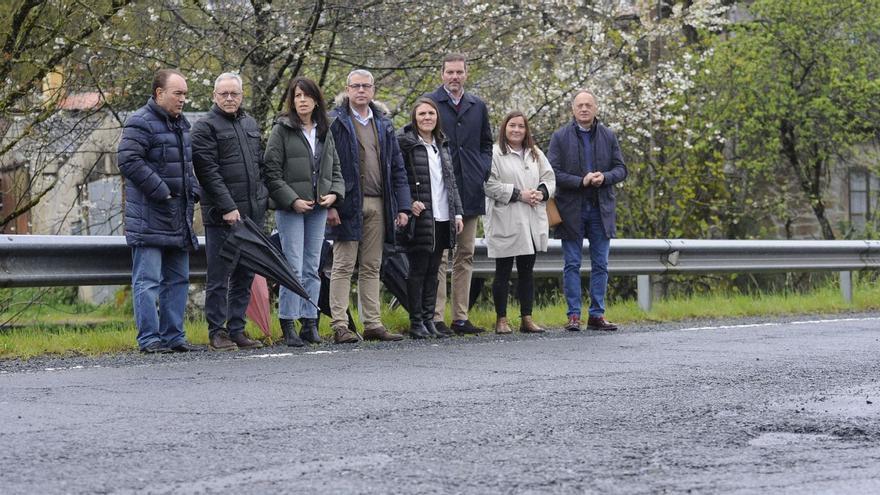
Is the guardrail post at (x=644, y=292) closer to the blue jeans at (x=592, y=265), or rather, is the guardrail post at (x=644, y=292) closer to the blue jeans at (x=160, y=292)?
the blue jeans at (x=592, y=265)

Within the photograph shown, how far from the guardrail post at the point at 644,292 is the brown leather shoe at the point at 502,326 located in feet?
7.78

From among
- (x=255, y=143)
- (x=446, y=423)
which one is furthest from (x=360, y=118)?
(x=446, y=423)

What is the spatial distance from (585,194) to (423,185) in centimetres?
168

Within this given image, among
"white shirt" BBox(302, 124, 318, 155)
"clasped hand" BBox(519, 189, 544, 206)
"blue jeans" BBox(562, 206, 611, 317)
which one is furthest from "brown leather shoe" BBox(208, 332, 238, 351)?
"blue jeans" BBox(562, 206, 611, 317)

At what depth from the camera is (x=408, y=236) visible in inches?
407

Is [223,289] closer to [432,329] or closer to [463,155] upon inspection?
[432,329]

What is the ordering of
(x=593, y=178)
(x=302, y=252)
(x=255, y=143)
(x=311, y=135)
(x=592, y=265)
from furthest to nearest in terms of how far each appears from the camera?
(x=592, y=265)
(x=593, y=178)
(x=311, y=135)
(x=302, y=252)
(x=255, y=143)

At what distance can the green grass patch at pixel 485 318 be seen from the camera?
895cm

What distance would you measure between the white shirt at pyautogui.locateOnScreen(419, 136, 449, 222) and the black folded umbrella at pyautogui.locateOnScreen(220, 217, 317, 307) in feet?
5.41

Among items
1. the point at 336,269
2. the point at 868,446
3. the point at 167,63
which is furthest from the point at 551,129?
the point at 868,446

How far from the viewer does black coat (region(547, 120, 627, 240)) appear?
11383 mm

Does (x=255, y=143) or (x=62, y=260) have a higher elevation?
(x=255, y=143)

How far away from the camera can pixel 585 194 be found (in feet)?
37.7

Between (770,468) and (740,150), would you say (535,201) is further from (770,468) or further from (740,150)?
(740,150)
